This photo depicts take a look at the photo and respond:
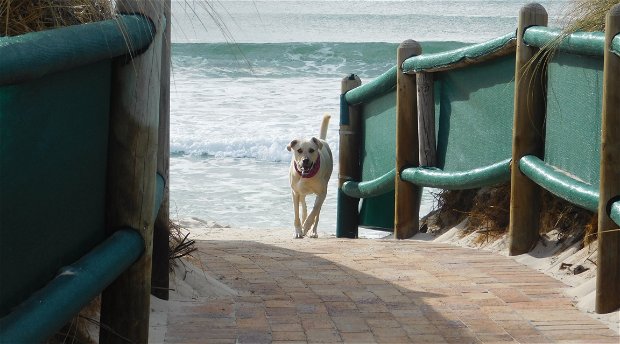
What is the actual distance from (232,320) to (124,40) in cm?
190

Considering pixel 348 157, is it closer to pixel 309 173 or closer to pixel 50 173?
pixel 309 173

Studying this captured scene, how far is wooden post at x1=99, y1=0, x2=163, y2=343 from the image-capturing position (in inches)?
132

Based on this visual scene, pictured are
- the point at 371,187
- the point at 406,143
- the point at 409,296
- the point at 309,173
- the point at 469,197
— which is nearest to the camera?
the point at 409,296

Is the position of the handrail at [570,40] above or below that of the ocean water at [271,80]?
above

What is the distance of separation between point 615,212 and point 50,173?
9.03ft

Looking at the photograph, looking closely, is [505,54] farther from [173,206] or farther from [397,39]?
[397,39]

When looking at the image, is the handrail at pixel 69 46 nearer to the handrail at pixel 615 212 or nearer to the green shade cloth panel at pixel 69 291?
the green shade cloth panel at pixel 69 291

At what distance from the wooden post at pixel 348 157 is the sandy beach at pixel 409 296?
3.47 metres

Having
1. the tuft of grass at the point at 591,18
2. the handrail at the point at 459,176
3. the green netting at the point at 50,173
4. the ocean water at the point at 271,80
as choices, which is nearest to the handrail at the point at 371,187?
the handrail at the point at 459,176

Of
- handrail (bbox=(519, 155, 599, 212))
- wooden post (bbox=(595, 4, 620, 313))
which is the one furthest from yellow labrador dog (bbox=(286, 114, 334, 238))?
wooden post (bbox=(595, 4, 620, 313))

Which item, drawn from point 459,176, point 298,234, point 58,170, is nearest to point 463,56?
point 459,176

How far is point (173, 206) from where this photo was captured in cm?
1417

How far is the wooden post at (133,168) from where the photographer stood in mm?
3357

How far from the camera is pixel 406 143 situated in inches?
339
